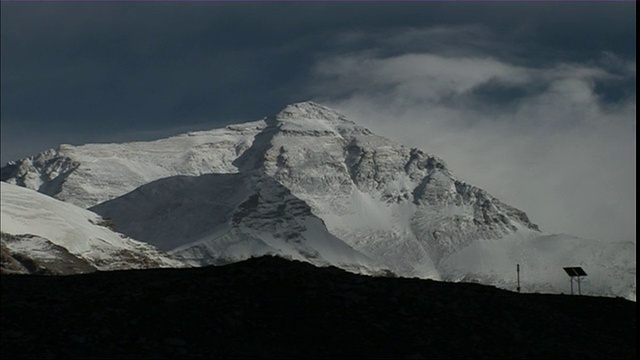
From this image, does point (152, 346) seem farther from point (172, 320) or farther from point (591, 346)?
point (591, 346)

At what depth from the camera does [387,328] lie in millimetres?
42719

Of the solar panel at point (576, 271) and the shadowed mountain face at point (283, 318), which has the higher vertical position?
the solar panel at point (576, 271)

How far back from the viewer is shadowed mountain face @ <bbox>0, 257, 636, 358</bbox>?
3938 centimetres

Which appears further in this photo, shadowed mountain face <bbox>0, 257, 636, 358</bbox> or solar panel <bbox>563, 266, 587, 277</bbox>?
solar panel <bbox>563, 266, 587, 277</bbox>

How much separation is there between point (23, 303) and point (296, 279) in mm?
10680

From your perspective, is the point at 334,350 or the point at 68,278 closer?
the point at 334,350

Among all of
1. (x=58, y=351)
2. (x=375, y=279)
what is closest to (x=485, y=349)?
(x=375, y=279)

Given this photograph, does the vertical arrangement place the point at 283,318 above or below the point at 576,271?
below

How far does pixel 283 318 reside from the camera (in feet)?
139

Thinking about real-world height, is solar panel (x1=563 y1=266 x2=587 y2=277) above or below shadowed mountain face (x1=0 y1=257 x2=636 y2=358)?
above

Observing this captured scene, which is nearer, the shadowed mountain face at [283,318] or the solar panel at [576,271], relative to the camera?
the shadowed mountain face at [283,318]

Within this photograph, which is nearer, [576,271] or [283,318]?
[283,318]

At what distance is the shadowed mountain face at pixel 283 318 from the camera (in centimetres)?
3938

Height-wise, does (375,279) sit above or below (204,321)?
above
